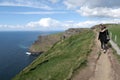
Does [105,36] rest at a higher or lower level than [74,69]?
higher

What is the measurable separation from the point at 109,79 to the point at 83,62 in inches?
184

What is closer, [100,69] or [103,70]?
[103,70]

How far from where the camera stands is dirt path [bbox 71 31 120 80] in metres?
17.7

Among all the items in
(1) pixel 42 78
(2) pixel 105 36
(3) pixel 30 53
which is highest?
(2) pixel 105 36

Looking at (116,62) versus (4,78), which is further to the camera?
(4,78)

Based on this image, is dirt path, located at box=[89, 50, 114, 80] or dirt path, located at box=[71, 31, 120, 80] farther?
dirt path, located at box=[71, 31, 120, 80]

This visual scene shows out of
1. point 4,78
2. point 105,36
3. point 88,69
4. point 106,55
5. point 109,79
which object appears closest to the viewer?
point 109,79

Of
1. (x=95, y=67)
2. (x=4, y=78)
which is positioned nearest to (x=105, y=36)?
A: (x=95, y=67)

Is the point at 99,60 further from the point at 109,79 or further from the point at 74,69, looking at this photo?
the point at 109,79

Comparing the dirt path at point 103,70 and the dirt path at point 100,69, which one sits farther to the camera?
the dirt path at point 100,69

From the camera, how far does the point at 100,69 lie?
1948cm

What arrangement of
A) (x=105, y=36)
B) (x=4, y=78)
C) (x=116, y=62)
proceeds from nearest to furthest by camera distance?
(x=116, y=62) < (x=105, y=36) < (x=4, y=78)

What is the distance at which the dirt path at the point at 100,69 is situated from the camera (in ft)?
58.0

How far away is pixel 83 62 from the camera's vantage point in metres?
21.4
